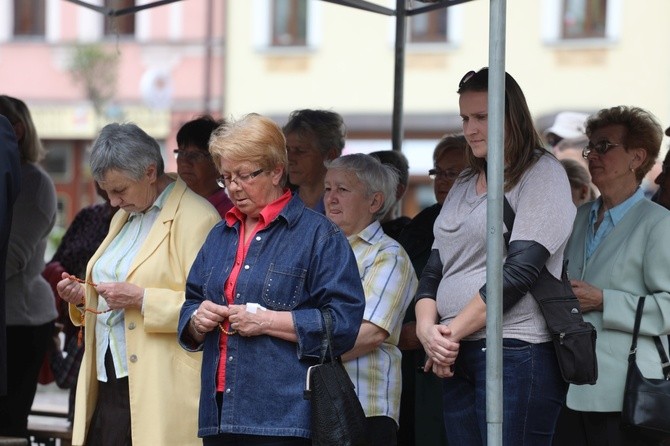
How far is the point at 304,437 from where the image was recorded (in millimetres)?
3639

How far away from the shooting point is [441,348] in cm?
380

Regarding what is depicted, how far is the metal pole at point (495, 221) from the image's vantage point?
3.44 m

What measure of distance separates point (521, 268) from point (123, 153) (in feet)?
4.59

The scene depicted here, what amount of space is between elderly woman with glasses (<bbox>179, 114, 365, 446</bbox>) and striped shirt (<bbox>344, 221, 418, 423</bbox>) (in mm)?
511

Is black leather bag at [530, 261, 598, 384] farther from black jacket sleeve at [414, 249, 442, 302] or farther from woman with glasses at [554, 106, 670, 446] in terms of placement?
woman with glasses at [554, 106, 670, 446]

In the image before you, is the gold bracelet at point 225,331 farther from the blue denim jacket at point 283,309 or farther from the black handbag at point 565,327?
the black handbag at point 565,327

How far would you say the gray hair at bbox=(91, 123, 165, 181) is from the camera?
4.24 meters

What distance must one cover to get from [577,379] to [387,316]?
28.2 inches

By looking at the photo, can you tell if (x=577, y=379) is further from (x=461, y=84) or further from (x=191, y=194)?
(x=191, y=194)

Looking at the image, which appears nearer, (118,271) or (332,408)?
(332,408)

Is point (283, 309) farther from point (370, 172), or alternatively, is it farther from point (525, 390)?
point (370, 172)

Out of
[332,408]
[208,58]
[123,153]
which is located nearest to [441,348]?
[332,408]

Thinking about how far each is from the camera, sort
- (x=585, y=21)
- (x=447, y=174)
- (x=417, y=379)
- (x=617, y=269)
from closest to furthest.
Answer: (x=617, y=269), (x=417, y=379), (x=447, y=174), (x=585, y=21)

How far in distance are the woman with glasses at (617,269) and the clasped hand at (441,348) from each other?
0.70 meters
